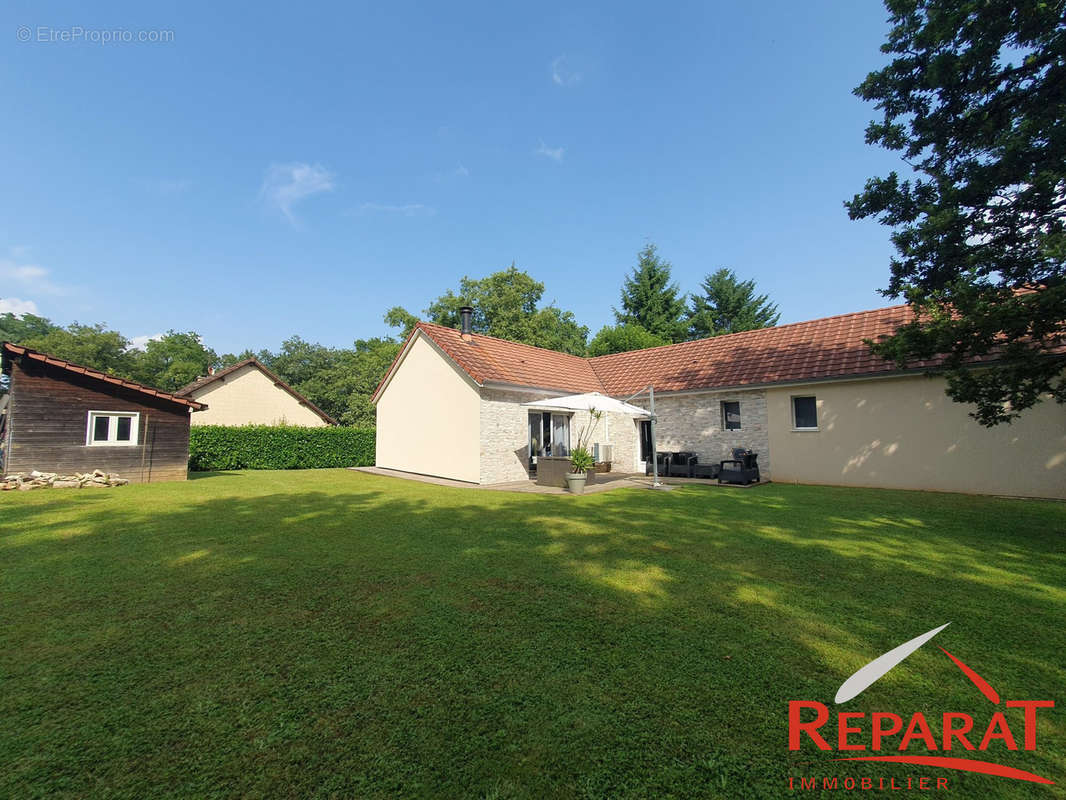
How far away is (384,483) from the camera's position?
1480 cm

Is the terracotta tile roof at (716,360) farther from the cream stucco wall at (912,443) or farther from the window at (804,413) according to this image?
the window at (804,413)

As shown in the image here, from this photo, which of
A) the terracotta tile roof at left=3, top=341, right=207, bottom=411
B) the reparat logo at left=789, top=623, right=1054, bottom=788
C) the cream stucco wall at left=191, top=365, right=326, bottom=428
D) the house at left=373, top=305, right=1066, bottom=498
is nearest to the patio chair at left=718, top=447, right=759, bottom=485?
the house at left=373, top=305, right=1066, bottom=498

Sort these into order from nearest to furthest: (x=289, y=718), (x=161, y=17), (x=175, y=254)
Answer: (x=289, y=718), (x=161, y=17), (x=175, y=254)

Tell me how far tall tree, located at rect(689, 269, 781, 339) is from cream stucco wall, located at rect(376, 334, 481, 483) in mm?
33642

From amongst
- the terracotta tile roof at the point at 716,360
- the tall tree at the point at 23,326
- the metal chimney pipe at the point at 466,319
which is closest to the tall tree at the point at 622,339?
the terracotta tile roof at the point at 716,360

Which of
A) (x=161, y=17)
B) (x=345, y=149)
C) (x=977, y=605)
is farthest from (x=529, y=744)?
(x=345, y=149)

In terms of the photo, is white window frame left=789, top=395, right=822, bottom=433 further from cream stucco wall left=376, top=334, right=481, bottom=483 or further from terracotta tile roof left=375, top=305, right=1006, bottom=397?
cream stucco wall left=376, top=334, right=481, bottom=483

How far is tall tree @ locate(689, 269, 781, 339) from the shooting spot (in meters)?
42.1

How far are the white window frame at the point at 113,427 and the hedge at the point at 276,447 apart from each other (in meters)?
3.75

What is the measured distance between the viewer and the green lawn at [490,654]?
7.00 feet

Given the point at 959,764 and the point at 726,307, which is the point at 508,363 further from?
the point at 726,307

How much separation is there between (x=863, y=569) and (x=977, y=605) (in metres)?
1.13

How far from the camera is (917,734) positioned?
2404 mm

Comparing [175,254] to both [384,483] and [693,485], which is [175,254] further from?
[693,485]
